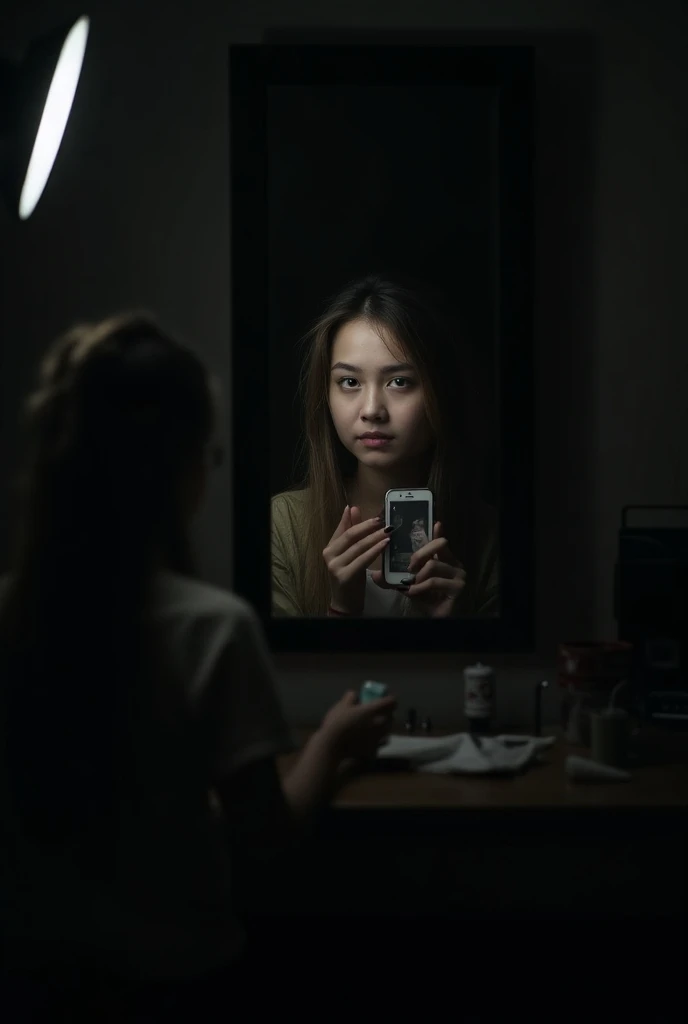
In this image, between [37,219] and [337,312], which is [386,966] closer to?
[337,312]

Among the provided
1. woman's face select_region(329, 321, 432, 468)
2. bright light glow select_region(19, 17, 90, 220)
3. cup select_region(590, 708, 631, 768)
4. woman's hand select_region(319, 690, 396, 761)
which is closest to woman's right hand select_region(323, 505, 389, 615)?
woman's face select_region(329, 321, 432, 468)

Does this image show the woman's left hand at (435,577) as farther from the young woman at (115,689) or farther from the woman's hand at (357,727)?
the young woman at (115,689)

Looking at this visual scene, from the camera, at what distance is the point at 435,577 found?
159 cm

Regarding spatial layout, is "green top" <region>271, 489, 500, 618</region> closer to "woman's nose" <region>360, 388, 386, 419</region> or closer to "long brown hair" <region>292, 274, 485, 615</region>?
"long brown hair" <region>292, 274, 485, 615</region>

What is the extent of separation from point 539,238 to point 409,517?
22.0 inches

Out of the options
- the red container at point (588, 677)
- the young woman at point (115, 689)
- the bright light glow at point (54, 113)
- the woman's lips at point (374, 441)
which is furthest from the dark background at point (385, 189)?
the young woman at point (115, 689)

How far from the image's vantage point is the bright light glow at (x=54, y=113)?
130cm

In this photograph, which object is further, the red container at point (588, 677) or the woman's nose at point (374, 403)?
the woman's nose at point (374, 403)

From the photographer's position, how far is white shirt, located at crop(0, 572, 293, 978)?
2.58 feet

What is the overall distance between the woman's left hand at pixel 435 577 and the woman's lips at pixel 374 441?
17 cm

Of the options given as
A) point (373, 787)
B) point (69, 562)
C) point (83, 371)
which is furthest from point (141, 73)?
point (373, 787)

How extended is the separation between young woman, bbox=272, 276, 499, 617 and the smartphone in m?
0.01

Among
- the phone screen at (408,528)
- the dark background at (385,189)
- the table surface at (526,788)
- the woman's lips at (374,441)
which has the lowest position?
the table surface at (526,788)

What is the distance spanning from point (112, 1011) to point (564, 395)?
48.2 inches
